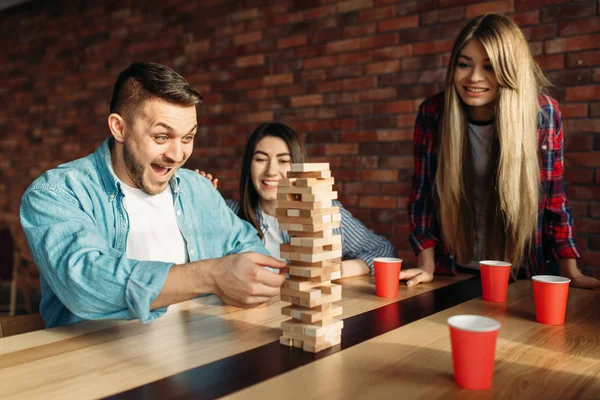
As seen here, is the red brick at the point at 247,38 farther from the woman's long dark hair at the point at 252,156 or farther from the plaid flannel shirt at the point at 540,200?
the plaid flannel shirt at the point at 540,200

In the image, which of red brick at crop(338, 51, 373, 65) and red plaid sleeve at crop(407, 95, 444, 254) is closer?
red plaid sleeve at crop(407, 95, 444, 254)

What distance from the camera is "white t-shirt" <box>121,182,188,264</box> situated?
1.55 meters

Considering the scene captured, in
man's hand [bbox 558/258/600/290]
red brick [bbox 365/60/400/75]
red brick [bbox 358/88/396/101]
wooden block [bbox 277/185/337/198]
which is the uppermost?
red brick [bbox 365/60/400/75]

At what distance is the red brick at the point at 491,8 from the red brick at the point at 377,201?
1.11 m

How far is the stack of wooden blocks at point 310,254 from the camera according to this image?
957 mm

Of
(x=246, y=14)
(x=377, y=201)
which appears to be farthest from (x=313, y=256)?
(x=246, y=14)

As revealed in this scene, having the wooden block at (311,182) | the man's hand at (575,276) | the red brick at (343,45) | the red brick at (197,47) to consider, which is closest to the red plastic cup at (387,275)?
the wooden block at (311,182)

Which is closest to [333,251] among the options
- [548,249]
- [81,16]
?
[548,249]

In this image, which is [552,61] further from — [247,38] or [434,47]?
[247,38]

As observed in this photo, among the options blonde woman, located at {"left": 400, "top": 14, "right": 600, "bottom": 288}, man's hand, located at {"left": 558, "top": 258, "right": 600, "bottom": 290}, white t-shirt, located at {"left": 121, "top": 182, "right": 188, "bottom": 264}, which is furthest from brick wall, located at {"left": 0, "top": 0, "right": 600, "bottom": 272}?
white t-shirt, located at {"left": 121, "top": 182, "right": 188, "bottom": 264}

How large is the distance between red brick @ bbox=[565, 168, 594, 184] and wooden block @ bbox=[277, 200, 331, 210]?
79.3 inches

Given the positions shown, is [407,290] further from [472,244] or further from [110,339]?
[110,339]

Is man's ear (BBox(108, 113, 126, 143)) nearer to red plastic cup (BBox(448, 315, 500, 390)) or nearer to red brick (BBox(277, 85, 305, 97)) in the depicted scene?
red plastic cup (BBox(448, 315, 500, 390))

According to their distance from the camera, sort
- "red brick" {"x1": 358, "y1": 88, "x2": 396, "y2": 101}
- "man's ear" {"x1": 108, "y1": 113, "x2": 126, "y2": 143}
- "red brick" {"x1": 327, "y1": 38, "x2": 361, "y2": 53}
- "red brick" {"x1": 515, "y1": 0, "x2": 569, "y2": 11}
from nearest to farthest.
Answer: "man's ear" {"x1": 108, "y1": 113, "x2": 126, "y2": 143}, "red brick" {"x1": 515, "y1": 0, "x2": 569, "y2": 11}, "red brick" {"x1": 358, "y1": 88, "x2": 396, "y2": 101}, "red brick" {"x1": 327, "y1": 38, "x2": 361, "y2": 53}
